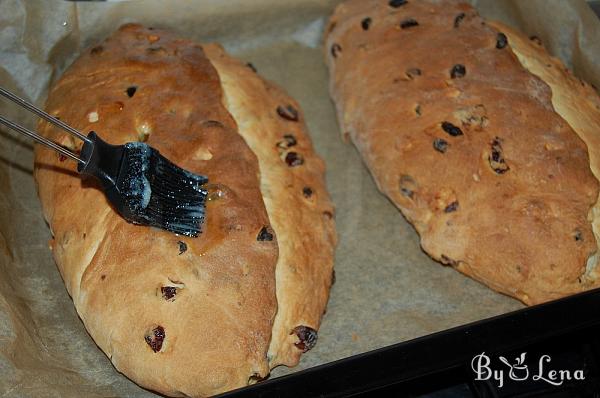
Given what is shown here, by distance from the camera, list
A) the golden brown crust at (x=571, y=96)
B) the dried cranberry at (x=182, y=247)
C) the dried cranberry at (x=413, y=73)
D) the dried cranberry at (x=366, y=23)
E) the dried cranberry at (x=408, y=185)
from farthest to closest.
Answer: the dried cranberry at (x=366, y=23) → the dried cranberry at (x=413, y=73) → the dried cranberry at (x=408, y=185) → the golden brown crust at (x=571, y=96) → the dried cranberry at (x=182, y=247)

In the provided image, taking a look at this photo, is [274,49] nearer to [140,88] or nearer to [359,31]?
[359,31]

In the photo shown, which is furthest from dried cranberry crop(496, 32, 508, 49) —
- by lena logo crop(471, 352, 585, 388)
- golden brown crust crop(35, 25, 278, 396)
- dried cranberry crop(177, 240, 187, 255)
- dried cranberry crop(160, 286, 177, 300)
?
dried cranberry crop(160, 286, 177, 300)

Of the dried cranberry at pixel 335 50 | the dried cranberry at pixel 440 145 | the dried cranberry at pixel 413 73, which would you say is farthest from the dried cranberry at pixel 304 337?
the dried cranberry at pixel 335 50

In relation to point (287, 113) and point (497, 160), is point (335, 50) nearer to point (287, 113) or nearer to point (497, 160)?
point (287, 113)

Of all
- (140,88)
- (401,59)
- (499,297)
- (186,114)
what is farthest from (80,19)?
(499,297)

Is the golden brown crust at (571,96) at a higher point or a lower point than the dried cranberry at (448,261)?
higher

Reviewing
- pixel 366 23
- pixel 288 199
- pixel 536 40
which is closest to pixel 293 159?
pixel 288 199

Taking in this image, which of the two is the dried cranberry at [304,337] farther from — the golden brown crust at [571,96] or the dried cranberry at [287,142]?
the golden brown crust at [571,96]
